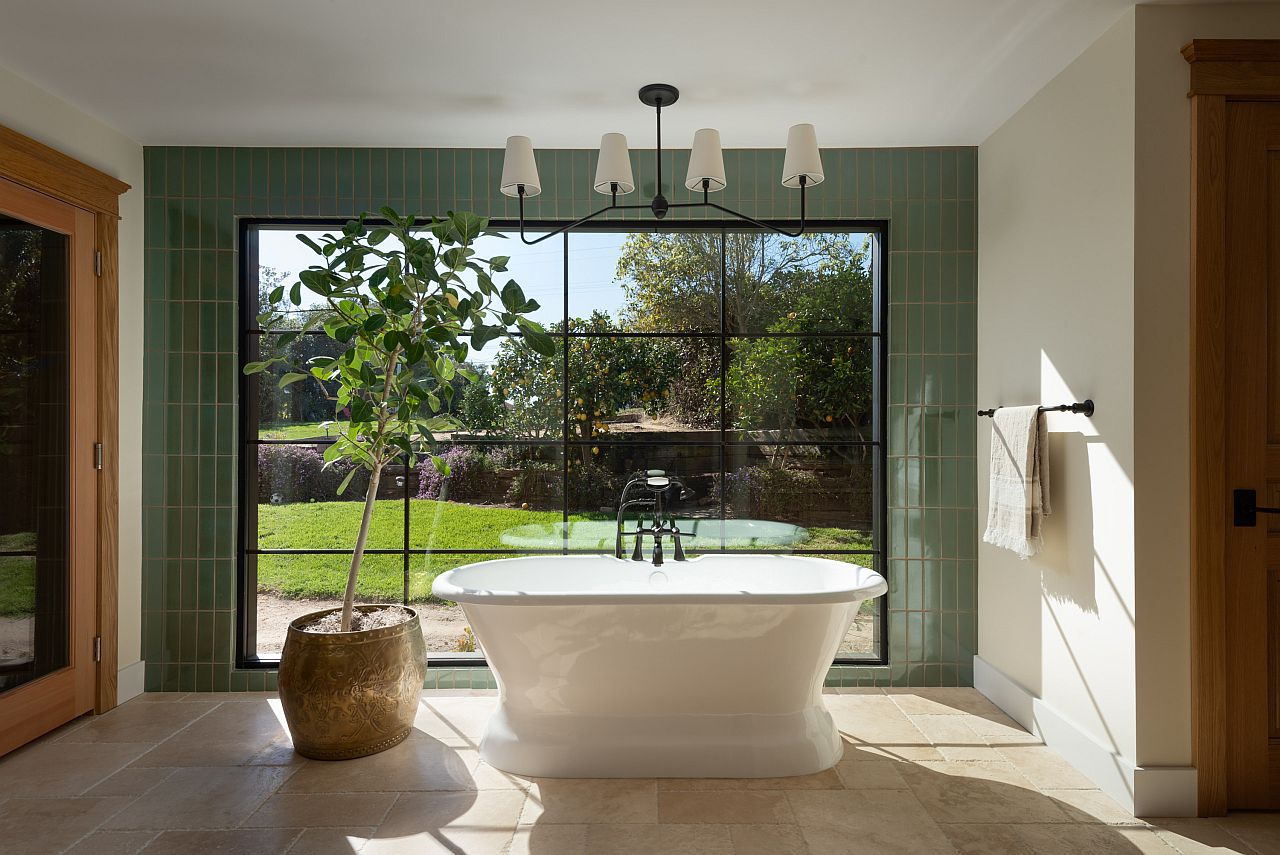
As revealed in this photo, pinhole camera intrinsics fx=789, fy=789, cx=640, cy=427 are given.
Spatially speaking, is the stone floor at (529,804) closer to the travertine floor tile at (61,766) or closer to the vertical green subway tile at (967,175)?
the travertine floor tile at (61,766)

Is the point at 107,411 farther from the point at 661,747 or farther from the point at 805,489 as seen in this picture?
the point at 805,489

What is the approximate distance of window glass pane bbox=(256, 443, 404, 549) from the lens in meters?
3.48

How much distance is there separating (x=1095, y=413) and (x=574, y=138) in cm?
224

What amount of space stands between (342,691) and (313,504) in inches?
41.6

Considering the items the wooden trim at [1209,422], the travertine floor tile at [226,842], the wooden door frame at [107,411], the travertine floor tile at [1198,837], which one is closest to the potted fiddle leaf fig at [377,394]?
the travertine floor tile at [226,842]

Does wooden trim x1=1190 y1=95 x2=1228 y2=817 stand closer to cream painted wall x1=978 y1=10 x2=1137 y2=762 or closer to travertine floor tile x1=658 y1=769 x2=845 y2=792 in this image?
cream painted wall x1=978 y1=10 x2=1137 y2=762

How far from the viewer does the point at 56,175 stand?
2.89 m

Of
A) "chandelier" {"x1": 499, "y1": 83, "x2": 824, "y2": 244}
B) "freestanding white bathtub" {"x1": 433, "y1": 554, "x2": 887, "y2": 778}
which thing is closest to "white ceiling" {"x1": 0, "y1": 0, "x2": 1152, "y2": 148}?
"chandelier" {"x1": 499, "y1": 83, "x2": 824, "y2": 244}

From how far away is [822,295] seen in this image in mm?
3496

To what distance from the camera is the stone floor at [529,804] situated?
A: 2.19 metres

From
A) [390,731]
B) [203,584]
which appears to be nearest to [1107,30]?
[390,731]

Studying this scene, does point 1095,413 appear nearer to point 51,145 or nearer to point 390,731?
point 390,731

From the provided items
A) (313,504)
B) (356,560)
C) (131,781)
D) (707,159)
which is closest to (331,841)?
(131,781)

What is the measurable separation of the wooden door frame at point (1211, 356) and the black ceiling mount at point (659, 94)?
5.17 feet
